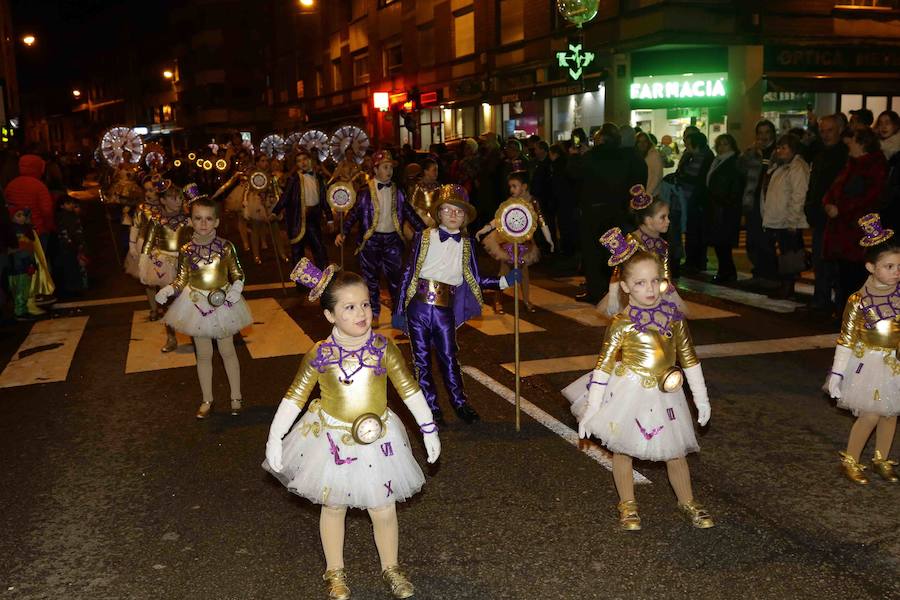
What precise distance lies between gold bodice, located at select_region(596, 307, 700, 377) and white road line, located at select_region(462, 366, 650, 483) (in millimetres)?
1144

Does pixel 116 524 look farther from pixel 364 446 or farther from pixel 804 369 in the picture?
pixel 804 369

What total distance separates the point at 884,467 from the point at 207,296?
503cm

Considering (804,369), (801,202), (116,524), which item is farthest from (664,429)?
(801,202)

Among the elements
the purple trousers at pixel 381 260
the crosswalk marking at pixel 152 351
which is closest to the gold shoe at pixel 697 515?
the crosswalk marking at pixel 152 351

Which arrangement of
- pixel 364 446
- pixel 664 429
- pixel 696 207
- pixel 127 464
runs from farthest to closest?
1. pixel 696 207
2. pixel 127 464
3. pixel 664 429
4. pixel 364 446

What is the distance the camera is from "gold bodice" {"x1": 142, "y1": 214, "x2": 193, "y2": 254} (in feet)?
31.3

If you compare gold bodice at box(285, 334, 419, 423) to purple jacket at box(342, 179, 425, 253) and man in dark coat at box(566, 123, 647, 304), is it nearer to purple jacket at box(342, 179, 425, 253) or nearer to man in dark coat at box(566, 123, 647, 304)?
purple jacket at box(342, 179, 425, 253)

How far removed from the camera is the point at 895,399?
17.4 feet

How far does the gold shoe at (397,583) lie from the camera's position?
4.23 m

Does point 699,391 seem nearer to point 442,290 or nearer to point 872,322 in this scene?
point 872,322

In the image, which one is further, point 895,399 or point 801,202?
point 801,202

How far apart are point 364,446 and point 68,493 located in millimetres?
2645

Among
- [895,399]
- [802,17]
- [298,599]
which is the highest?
[802,17]

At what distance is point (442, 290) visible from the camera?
6977 mm
